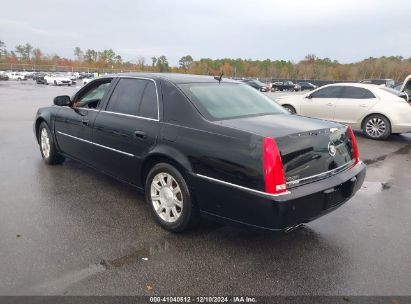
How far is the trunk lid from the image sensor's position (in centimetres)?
301

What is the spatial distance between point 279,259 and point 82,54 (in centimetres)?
12948

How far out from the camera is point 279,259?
3.22 meters

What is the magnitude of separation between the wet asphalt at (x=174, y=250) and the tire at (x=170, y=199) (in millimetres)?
147

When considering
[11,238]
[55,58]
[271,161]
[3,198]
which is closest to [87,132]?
[3,198]

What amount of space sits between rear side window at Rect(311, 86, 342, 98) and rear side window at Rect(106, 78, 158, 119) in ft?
24.9

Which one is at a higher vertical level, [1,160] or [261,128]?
[261,128]

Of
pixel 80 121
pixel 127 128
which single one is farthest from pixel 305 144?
pixel 80 121

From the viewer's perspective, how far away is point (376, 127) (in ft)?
31.2

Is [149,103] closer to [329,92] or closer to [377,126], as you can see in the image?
[377,126]

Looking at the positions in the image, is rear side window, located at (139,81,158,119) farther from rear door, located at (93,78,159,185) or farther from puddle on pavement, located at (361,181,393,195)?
puddle on pavement, located at (361,181,393,195)

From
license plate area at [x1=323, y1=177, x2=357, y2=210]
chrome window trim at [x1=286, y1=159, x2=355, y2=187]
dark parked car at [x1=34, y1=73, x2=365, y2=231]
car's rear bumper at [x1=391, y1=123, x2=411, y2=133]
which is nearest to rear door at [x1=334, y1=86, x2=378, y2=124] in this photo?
car's rear bumper at [x1=391, y1=123, x2=411, y2=133]

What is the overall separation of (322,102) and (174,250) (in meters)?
8.34

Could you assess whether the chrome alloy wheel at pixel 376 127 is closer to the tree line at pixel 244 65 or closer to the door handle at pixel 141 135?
the door handle at pixel 141 135

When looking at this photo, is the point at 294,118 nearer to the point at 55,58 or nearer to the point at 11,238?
the point at 11,238
